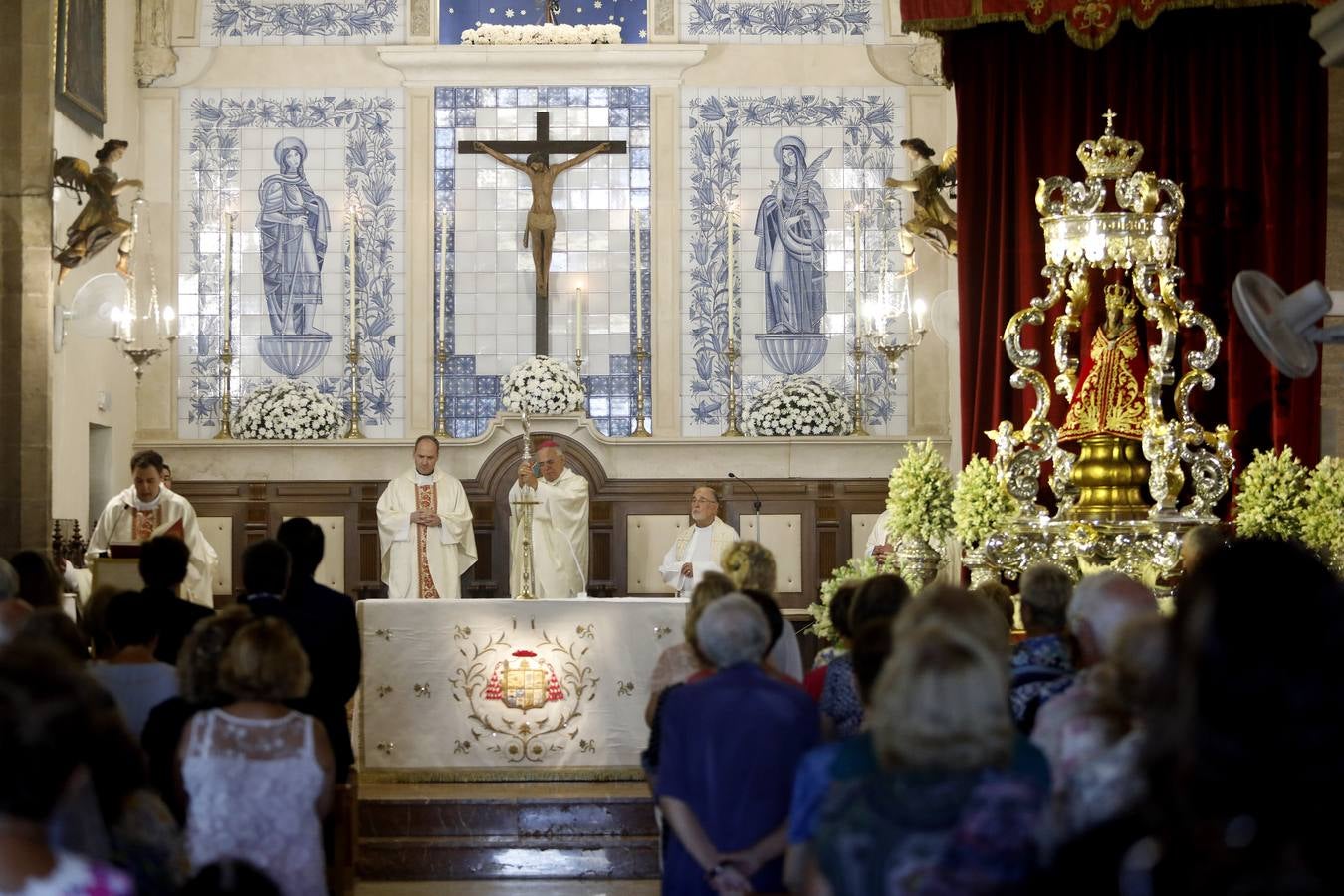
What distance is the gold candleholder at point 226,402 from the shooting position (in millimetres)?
12914

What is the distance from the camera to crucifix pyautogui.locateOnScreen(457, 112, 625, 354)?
13.1 meters

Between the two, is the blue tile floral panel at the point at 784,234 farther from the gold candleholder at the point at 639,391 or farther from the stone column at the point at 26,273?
the stone column at the point at 26,273

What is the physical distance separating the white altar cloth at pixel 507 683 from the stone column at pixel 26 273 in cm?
241

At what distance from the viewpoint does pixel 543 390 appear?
12.6 m

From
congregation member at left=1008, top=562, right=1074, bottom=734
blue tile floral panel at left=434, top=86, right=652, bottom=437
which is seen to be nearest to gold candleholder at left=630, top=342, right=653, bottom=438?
blue tile floral panel at left=434, top=86, right=652, bottom=437

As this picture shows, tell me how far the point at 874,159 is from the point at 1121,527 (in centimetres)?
473

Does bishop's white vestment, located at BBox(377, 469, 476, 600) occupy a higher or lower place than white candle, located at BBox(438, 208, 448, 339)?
lower

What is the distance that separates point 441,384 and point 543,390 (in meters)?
1.08

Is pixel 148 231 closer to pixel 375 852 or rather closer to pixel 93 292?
pixel 93 292

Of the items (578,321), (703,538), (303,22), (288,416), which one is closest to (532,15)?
(303,22)

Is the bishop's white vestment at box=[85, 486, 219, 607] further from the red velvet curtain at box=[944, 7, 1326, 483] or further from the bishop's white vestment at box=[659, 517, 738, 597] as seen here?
the red velvet curtain at box=[944, 7, 1326, 483]

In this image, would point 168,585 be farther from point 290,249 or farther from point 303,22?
point 303,22

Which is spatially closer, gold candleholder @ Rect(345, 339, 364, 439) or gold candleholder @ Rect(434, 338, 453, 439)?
gold candleholder @ Rect(345, 339, 364, 439)

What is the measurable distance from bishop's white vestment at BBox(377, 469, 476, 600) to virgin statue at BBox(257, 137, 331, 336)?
2.20 metres
